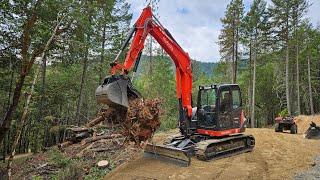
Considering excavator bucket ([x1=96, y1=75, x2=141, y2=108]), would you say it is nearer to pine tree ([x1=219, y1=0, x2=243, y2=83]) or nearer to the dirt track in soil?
the dirt track in soil

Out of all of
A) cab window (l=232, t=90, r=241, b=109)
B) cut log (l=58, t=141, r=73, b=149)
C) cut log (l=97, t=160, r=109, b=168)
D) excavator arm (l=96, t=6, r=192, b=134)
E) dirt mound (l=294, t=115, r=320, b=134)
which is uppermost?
excavator arm (l=96, t=6, r=192, b=134)

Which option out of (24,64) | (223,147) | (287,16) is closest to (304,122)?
(287,16)

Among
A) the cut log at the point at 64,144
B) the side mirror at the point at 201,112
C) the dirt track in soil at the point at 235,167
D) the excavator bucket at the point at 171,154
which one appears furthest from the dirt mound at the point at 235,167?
the cut log at the point at 64,144

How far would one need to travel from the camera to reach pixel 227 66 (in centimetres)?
3766

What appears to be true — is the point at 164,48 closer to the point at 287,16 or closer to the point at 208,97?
the point at 208,97

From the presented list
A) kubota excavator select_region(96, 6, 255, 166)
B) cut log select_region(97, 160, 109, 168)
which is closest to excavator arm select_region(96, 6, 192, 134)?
kubota excavator select_region(96, 6, 255, 166)

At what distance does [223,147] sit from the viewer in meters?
10.8

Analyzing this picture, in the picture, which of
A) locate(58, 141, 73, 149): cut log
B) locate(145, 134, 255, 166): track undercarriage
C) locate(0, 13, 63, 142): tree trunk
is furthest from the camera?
locate(58, 141, 73, 149): cut log

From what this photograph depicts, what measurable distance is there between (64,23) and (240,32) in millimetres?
21381

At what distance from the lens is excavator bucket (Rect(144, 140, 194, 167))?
955cm

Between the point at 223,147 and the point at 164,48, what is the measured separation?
3892 millimetres

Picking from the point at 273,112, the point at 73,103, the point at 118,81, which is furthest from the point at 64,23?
the point at 273,112

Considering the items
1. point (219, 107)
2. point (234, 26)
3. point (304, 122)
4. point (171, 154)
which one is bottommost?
point (171, 154)

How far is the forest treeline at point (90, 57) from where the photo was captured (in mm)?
11438
